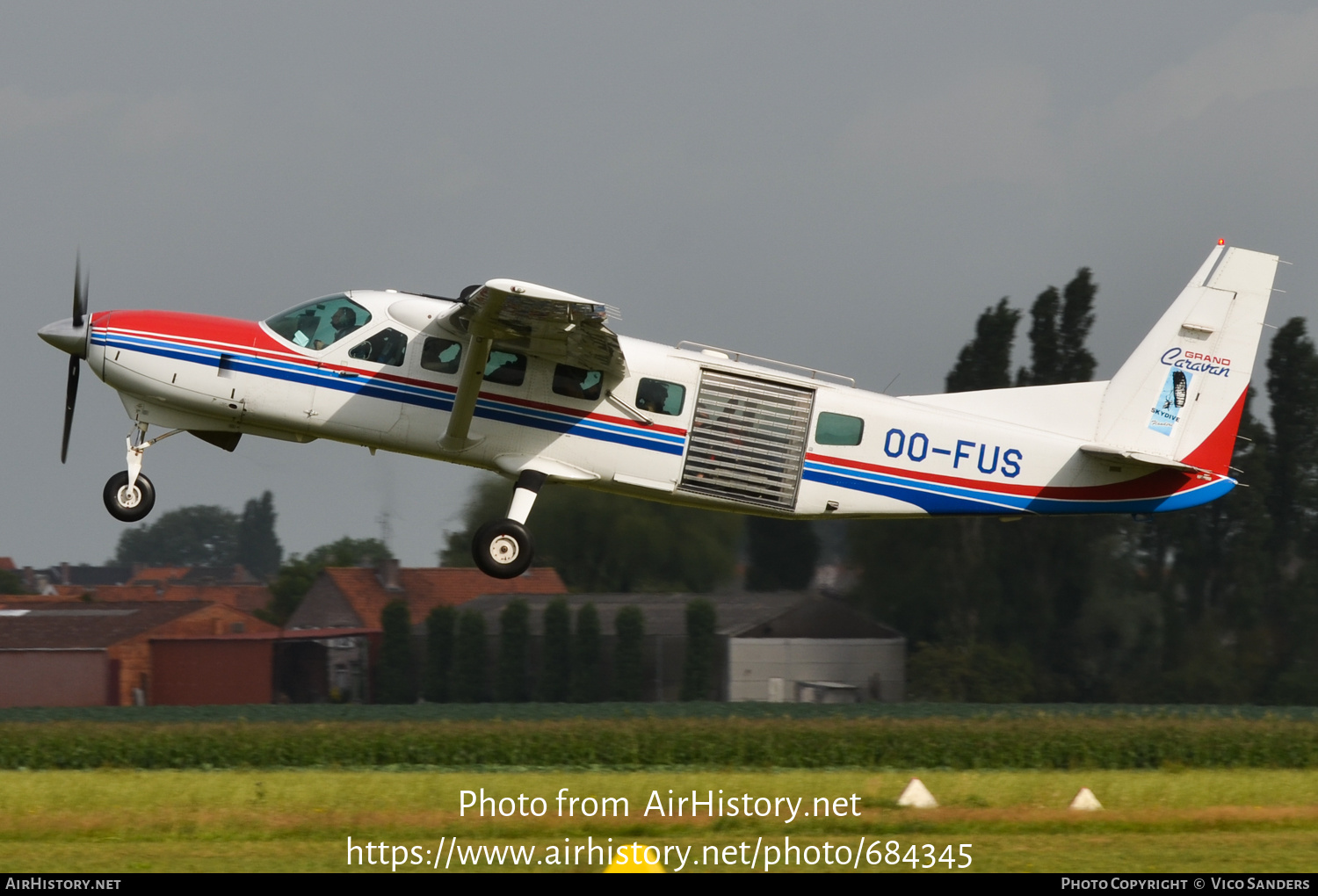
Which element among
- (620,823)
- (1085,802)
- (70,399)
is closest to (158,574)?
(70,399)

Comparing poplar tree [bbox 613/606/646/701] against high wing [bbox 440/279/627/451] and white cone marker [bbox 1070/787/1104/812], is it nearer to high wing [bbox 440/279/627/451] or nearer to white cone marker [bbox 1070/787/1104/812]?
high wing [bbox 440/279/627/451]

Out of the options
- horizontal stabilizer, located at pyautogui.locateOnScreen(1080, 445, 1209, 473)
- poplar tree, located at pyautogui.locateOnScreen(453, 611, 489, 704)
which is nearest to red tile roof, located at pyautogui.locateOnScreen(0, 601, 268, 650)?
poplar tree, located at pyautogui.locateOnScreen(453, 611, 489, 704)

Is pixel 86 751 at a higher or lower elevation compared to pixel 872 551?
lower

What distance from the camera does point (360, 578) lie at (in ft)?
185

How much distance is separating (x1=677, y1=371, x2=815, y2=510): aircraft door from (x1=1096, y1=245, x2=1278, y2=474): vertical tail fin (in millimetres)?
4171

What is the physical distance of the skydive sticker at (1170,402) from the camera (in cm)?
1850

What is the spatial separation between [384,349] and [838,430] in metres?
5.47

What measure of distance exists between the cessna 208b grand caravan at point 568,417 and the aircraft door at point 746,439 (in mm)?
21

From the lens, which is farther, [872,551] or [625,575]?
[625,575]

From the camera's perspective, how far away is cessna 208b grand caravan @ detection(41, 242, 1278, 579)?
663 inches

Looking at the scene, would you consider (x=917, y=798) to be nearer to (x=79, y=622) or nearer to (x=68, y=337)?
(x=68, y=337)

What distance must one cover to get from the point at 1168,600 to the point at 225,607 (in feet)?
116
